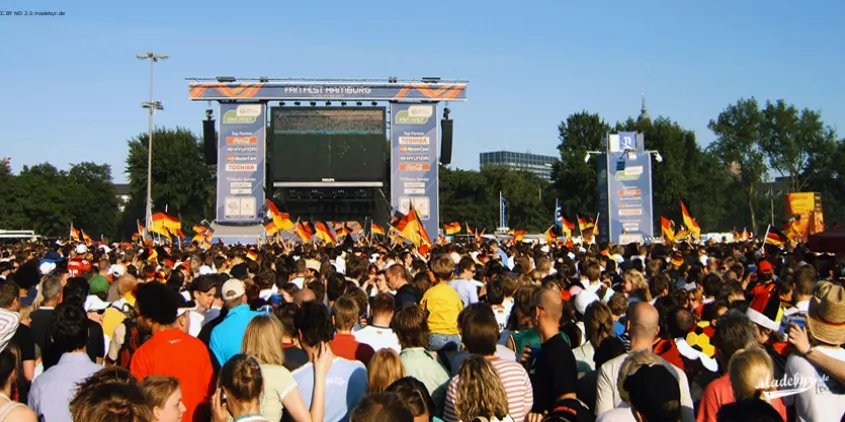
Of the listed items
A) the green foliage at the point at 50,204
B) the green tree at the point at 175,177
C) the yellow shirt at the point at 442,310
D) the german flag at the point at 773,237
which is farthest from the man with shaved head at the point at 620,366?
the green foliage at the point at 50,204

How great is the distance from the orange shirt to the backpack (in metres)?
1.02

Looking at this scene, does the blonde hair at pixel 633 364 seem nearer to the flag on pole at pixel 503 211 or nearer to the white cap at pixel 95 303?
the white cap at pixel 95 303

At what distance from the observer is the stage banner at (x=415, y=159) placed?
136 ft

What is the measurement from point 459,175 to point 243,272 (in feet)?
230

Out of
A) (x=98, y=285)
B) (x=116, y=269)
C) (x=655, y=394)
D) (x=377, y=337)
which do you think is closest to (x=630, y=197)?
(x=116, y=269)

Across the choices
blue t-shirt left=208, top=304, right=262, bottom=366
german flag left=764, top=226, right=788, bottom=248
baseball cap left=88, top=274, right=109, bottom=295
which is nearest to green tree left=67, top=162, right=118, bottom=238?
german flag left=764, top=226, right=788, bottom=248

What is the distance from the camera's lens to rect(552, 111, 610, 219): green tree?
6744cm

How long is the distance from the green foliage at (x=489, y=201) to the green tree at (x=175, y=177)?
22.6 m

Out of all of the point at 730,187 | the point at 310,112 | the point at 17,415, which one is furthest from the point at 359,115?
the point at 730,187

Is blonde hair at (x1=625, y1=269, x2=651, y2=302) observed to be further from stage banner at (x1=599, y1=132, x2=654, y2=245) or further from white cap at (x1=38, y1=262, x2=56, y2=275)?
stage banner at (x1=599, y1=132, x2=654, y2=245)

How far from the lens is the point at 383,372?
456 cm

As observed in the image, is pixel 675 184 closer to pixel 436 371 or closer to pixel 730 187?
pixel 730 187

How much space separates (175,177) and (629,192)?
43996mm

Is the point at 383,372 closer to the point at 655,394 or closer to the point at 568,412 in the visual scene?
the point at 568,412
